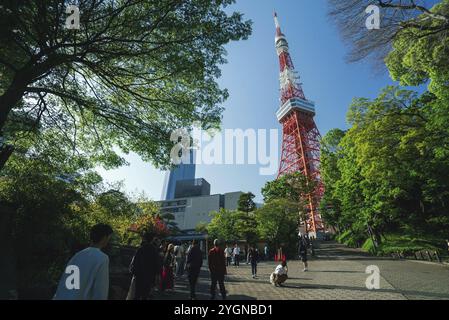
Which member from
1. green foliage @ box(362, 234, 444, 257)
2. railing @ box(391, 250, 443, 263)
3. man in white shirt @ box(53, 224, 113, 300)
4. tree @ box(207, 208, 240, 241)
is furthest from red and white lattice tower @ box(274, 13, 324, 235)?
man in white shirt @ box(53, 224, 113, 300)

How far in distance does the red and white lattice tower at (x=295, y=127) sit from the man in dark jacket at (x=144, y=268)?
48397mm

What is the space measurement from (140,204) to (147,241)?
22.6 meters

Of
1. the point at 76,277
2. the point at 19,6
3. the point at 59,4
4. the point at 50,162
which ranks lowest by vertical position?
the point at 76,277

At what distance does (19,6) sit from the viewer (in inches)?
202

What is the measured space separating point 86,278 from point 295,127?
192 feet

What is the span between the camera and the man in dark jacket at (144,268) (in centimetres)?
502

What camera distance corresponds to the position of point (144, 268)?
508 centimetres

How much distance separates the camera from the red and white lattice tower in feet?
175

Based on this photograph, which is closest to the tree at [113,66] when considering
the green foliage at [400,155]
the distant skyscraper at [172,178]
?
the green foliage at [400,155]

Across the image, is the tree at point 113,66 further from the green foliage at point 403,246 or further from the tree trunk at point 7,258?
the green foliage at point 403,246

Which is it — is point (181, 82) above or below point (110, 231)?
above

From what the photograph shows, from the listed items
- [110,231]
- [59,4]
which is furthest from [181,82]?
[110,231]
